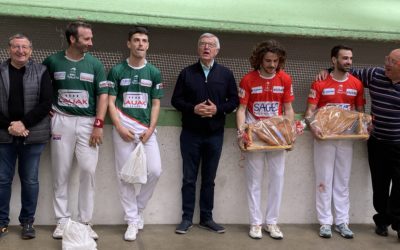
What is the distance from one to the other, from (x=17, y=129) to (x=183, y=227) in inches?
67.7

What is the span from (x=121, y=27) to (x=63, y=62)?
2.78 ft

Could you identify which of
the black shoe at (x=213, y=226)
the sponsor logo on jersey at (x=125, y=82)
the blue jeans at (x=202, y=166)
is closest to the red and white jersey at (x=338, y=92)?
the blue jeans at (x=202, y=166)

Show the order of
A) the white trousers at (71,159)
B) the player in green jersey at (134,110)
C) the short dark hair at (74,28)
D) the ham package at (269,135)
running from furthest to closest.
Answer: the ham package at (269,135)
the player in green jersey at (134,110)
the white trousers at (71,159)
the short dark hair at (74,28)

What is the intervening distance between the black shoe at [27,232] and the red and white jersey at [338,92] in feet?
9.06

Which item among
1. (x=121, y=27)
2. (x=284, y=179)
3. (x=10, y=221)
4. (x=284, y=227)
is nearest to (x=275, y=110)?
(x=284, y=179)

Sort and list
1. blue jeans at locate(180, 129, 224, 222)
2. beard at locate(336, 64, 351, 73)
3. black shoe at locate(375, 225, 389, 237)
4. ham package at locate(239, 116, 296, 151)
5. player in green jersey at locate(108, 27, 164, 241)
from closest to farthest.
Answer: player in green jersey at locate(108, 27, 164, 241)
ham package at locate(239, 116, 296, 151)
blue jeans at locate(180, 129, 224, 222)
beard at locate(336, 64, 351, 73)
black shoe at locate(375, 225, 389, 237)

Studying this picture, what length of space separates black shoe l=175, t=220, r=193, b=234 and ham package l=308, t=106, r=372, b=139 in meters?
1.48

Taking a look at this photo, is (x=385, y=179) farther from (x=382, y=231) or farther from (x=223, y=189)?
(x=223, y=189)

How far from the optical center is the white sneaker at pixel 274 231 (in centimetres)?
442

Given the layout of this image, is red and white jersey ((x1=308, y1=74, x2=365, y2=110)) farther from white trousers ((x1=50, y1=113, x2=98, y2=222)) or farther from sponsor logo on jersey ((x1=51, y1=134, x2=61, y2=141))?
sponsor logo on jersey ((x1=51, y1=134, x2=61, y2=141))

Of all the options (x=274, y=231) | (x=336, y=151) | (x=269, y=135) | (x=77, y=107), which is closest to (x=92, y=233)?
(x=77, y=107)

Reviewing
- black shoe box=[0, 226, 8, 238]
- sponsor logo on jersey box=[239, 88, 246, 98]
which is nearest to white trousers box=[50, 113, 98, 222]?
black shoe box=[0, 226, 8, 238]

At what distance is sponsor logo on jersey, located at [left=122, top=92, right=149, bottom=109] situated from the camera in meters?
4.14

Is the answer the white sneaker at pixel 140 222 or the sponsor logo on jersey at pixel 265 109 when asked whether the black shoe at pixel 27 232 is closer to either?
the white sneaker at pixel 140 222
